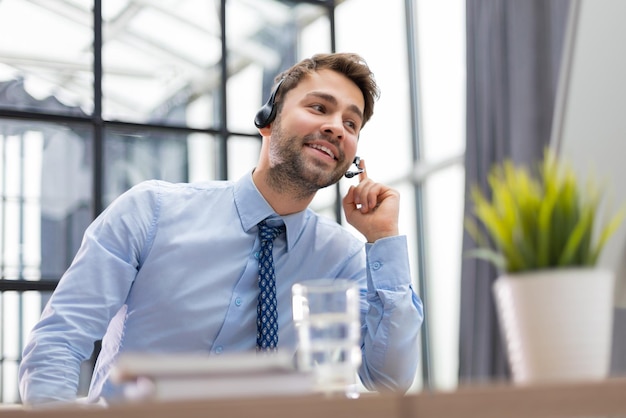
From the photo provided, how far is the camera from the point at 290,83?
225 cm

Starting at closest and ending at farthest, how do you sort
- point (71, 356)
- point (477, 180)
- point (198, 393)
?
point (198, 393)
point (71, 356)
point (477, 180)

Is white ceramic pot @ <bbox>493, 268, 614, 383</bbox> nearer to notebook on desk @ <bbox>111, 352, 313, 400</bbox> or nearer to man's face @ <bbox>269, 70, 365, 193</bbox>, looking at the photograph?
notebook on desk @ <bbox>111, 352, 313, 400</bbox>

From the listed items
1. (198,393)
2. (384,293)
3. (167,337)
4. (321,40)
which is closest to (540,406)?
(198,393)

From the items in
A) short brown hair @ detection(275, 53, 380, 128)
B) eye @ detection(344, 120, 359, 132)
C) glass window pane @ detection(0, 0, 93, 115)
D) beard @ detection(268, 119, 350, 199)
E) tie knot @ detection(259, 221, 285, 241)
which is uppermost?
glass window pane @ detection(0, 0, 93, 115)

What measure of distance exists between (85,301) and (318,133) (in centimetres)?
70

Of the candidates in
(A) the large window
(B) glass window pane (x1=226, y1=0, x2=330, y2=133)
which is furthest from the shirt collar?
(B) glass window pane (x1=226, y1=0, x2=330, y2=133)

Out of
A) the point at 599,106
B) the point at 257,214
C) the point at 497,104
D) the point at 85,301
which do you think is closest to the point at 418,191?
the point at 497,104

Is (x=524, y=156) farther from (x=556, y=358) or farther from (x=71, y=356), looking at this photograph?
(x=556, y=358)

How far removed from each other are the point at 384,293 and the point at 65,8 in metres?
3.16

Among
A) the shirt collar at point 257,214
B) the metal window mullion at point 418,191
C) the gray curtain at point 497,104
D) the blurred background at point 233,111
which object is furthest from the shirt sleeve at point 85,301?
the metal window mullion at point 418,191

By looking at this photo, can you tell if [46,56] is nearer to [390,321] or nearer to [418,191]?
[418,191]

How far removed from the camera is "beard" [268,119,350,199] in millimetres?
2100

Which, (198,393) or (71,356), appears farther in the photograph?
(71,356)

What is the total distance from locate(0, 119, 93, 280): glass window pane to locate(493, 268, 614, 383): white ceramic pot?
3.47 metres
